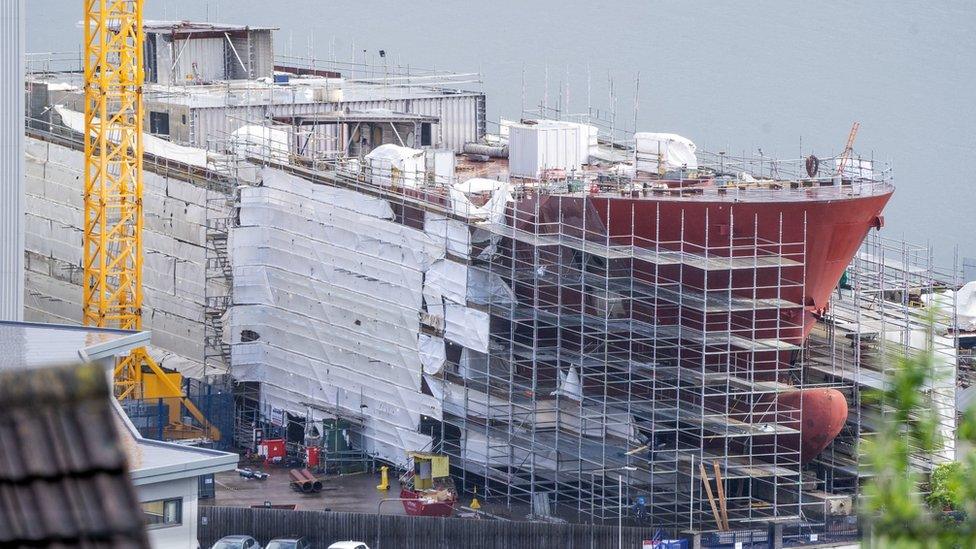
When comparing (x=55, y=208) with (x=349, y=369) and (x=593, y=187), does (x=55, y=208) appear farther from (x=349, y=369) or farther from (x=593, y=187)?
(x=593, y=187)

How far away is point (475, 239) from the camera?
42031 mm

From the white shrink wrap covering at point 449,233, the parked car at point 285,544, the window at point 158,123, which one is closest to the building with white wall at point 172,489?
the parked car at point 285,544

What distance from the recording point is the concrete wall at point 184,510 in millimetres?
25861

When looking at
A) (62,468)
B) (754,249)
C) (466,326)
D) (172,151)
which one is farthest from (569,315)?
(62,468)

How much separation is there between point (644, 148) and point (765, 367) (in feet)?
22.1

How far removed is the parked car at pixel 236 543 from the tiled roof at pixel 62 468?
101 feet

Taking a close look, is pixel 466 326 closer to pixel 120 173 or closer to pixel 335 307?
pixel 335 307

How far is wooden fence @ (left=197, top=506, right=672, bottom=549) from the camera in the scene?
36.9 metres

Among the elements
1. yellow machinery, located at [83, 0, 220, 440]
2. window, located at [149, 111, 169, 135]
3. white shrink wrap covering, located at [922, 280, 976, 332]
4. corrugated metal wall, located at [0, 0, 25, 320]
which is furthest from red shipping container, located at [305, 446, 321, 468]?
white shrink wrap covering, located at [922, 280, 976, 332]

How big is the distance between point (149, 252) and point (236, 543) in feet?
65.8

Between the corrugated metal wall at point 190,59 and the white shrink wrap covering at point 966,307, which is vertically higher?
the corrugated metal wall at point 190,59

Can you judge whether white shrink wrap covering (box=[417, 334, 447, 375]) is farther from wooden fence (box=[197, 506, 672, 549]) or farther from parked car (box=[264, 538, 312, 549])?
parked car (box=[264, 538, 312, 549])

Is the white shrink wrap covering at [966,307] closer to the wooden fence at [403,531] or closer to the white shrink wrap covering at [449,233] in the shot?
the white shrink wrap covering at [449,233]

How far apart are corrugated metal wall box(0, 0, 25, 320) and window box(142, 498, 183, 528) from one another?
1055 centimetres
